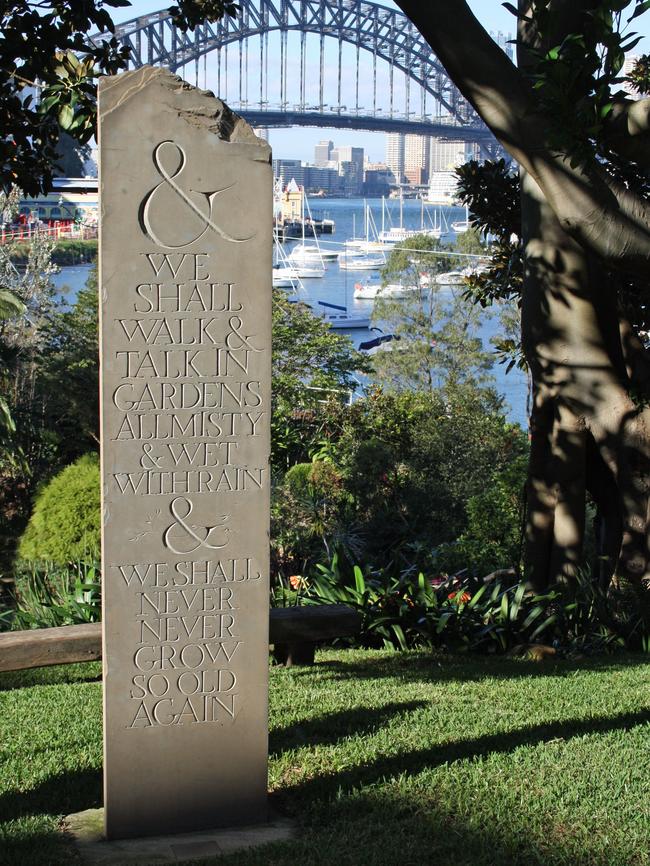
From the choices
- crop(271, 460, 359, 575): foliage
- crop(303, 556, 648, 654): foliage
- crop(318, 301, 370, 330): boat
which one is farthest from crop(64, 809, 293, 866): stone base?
crop(318, 301, 370, 330): boat

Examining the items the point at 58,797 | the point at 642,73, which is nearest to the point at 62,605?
the point at 58,797

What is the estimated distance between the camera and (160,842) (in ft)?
12.8

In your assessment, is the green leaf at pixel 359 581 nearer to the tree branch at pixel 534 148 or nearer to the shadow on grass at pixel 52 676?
the shadow on grass at pixel 52 676

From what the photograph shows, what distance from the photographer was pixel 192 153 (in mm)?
3857

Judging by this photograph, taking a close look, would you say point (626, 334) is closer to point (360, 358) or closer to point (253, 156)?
point (253, 156)

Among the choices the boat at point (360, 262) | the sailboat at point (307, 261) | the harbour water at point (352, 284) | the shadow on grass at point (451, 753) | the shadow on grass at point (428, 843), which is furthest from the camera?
the boat at point (360, 262)

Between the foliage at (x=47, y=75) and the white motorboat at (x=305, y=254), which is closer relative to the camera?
the foliage at (x=47, y=75)

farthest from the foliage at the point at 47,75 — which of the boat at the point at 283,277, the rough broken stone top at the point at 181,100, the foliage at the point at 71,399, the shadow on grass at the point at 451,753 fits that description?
the boat at the point at 283,277

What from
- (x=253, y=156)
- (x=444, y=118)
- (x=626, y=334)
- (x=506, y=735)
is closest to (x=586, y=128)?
(x=253, y=156)

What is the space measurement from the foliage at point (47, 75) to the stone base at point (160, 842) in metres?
4.29

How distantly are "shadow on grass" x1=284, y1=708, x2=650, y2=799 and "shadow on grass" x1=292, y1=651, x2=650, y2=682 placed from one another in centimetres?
117

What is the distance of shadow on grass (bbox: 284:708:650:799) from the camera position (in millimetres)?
4273

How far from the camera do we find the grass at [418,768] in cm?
366

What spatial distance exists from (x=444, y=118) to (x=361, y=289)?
44.9 ft
